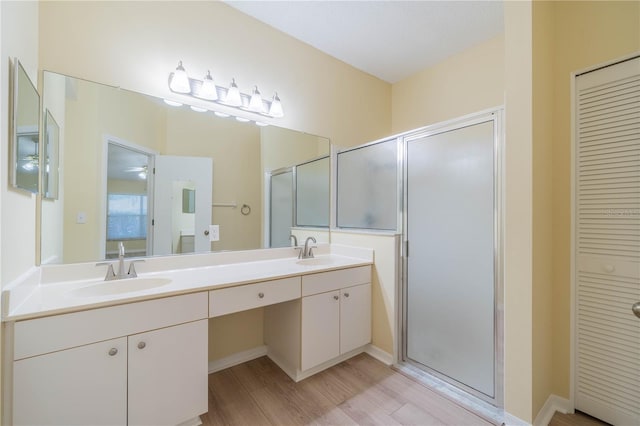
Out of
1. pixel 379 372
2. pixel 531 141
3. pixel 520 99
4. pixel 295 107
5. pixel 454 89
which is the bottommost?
pixel 379 372

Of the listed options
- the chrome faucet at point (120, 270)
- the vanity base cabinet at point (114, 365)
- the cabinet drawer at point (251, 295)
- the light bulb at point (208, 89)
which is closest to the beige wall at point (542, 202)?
the cabinet drawer at point (251, 295)

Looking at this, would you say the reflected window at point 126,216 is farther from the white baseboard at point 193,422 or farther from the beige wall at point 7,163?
the white baseboard at point 193,422

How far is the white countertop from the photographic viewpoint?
3.50 feet

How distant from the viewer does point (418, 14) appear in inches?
81.3

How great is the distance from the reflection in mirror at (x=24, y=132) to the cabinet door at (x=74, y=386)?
2.42ft

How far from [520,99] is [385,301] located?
1.63 meters

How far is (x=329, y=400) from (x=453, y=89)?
2.86 meters

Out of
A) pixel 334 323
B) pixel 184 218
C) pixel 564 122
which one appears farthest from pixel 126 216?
pixel 564 122

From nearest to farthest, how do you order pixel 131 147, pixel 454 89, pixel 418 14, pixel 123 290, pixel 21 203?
pixel 21 203 → pixel 123 290 → pixel 131 147 → pixel 418 14 → pixel 454 89

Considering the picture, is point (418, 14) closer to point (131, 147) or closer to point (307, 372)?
point (131, 147)

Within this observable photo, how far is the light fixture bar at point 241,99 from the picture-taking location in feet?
6.05

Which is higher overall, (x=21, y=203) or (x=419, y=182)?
(x=419, y=182)

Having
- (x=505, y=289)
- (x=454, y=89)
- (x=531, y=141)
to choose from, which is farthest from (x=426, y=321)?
(x=454, y=89)

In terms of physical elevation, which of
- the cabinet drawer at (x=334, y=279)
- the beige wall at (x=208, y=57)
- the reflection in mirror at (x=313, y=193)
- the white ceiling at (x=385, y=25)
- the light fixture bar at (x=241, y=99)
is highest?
the white ceiling at (x=385, y=25)
